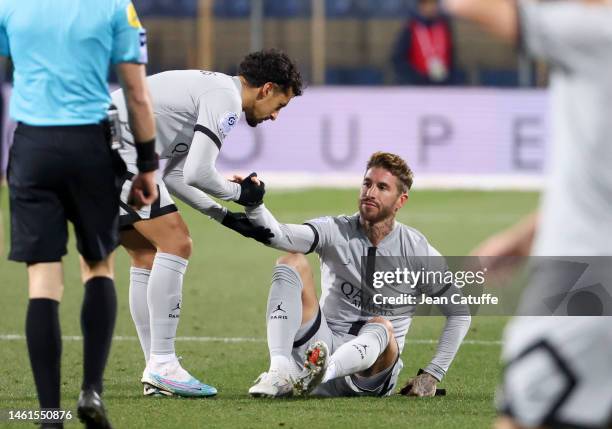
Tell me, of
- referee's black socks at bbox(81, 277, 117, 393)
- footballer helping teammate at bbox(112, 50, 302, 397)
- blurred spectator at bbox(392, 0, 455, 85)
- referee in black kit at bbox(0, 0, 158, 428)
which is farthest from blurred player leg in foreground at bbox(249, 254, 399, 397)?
blurred spectator at bbox(392, 0, 455, 85)

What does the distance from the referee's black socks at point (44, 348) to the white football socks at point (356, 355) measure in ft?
4.76

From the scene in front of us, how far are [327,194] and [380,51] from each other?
5714mm

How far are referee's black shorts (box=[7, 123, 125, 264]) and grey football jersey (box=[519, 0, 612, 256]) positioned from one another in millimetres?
2211

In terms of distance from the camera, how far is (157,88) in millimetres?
6547

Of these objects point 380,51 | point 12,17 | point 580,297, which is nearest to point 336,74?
point 380,51

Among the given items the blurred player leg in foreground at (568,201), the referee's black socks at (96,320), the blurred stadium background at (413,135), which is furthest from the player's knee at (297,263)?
the blurred stadium background at (413,135)

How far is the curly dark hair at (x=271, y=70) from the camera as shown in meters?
6.47

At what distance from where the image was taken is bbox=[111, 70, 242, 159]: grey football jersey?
20.7ft

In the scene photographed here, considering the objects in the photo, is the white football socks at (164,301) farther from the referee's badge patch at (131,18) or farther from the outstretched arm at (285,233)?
the referee's badge patch at (131,18)

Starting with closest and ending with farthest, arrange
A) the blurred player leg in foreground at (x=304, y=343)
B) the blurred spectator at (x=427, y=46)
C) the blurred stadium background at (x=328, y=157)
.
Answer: the blurred player leg in foreground at (x=304, y=343) < the blurred stadium background at (x=328, y=157) < the blurred spectator at (x=427, y=46)

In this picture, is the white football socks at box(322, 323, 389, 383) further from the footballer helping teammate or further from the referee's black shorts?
the referee's black shorts

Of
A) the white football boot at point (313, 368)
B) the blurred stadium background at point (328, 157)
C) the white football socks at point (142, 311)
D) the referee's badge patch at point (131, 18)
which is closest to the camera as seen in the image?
the referee's badge patch at point (131, 18)

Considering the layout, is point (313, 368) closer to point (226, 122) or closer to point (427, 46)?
point (226, 122)

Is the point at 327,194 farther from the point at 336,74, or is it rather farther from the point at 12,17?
the point at 12,17
